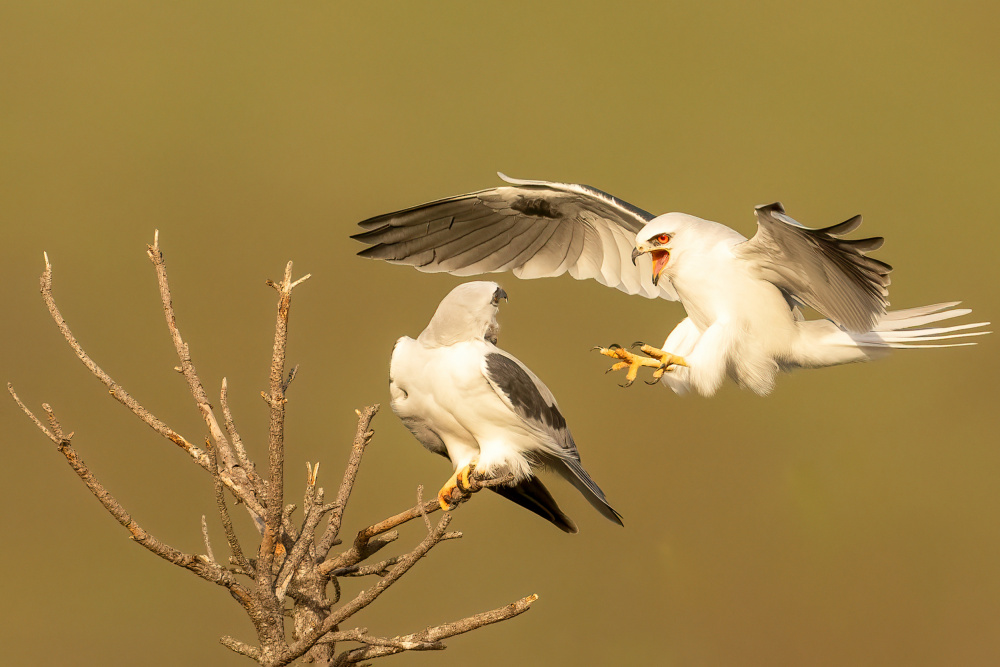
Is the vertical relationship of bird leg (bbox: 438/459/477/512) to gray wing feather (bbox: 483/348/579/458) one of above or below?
below

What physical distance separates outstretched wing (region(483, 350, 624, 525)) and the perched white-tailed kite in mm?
297

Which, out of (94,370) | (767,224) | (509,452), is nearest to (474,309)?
(509,452)

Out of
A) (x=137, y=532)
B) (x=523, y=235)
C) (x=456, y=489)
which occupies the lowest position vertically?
(x=456, y=489)

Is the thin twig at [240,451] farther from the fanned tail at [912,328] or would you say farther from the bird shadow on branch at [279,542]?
the fanned tail at [912,328]

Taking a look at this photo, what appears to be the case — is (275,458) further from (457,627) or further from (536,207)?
(536,207)

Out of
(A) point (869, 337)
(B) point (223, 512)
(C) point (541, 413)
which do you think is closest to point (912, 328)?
(A) point (869, 337)

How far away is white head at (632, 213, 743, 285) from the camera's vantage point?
319 cm

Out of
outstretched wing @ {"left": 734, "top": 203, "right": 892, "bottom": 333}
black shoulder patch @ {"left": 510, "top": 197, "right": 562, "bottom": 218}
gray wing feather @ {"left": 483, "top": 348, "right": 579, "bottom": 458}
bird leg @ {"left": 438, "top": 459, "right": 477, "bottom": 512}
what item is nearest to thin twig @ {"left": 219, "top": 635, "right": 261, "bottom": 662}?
bird leg @ {"left": 438, "top": 459, "right": 477, "bottom": 512}

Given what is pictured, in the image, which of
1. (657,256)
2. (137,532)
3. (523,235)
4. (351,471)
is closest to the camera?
(137,532)

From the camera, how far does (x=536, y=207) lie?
155 inches

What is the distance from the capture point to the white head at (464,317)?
9.84ft

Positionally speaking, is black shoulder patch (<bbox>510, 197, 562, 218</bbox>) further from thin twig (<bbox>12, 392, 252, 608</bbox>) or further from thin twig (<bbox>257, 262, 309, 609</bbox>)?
thin twig (<bbox>12, 392, 252, 608</bbox>)

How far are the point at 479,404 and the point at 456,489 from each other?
308 millimetres

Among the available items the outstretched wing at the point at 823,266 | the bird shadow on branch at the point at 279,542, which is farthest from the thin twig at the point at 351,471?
the outstretched wing at the point at 823,266
